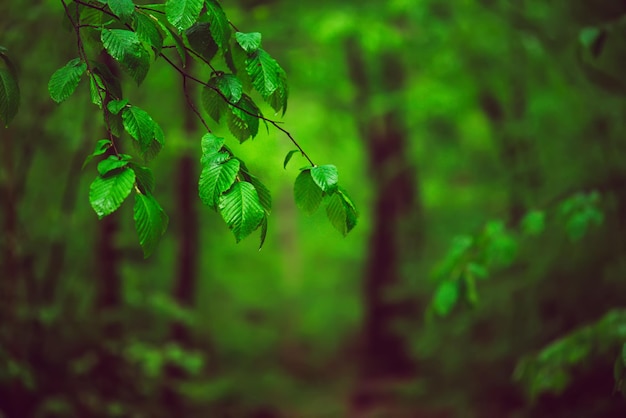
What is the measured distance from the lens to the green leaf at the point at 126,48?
1.44 metres

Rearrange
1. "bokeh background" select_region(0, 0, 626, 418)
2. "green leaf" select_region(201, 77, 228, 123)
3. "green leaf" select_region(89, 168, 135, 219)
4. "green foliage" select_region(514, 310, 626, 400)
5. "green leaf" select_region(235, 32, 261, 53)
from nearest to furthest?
Answer: "green leaf" select_region(89, 168, 135, 219) < "green leaf" select_region(235, 32, 261, 53) < "green leaf" select_region(201, 77, 228, 123) < "green foliage" select_region(514, 310, 626, 400) < "bokeh background" select_region(0, 0, 626, 418)

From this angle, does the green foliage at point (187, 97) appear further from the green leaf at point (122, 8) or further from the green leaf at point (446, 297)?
the green leaf at point (446, 297)

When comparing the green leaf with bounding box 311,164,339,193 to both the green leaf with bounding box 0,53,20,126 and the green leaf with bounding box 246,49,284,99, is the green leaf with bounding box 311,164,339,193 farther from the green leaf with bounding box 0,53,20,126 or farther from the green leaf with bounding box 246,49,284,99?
the green leaf with bounding box 0,53,20,126

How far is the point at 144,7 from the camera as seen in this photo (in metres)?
1.54

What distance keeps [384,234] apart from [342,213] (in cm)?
959

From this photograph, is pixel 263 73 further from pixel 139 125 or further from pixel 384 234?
pixel 384 234

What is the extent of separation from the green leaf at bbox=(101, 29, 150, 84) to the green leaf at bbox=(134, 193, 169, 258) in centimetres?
38

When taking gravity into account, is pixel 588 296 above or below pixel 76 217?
below

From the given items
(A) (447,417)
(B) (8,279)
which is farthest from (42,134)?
(A) (447,417)

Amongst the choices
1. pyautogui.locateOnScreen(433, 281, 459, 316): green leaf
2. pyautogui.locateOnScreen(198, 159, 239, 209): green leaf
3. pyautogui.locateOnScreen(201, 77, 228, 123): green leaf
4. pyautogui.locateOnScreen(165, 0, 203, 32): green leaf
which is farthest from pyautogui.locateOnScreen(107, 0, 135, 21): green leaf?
pyautogui.locateOnScreen(433, 281, 459, 316): green leaf

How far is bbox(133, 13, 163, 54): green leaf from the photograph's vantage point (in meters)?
1.46

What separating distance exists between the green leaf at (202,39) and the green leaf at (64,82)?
1.07 ft

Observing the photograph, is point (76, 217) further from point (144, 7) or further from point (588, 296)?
point (588, 296)

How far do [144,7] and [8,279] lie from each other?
3.59 meters
